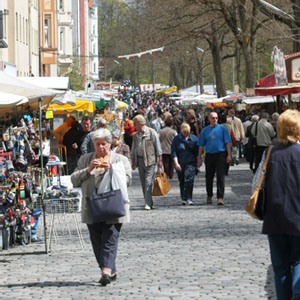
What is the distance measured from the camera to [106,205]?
858 cm

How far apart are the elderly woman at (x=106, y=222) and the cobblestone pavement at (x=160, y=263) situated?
0.70ft

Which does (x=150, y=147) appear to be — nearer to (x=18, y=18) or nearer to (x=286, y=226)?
(x=286, y=226)

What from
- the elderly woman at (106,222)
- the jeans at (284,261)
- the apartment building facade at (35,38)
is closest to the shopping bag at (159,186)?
the elderly woman at (106,222)

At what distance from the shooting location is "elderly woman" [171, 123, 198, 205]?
54.7 ft

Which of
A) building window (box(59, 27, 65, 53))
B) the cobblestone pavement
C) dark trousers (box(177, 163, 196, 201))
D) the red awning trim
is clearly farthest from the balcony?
the cobblestone pavement

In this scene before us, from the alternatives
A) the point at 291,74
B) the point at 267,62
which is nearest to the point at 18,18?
the point at 291,74

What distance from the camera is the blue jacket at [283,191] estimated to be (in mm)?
6656

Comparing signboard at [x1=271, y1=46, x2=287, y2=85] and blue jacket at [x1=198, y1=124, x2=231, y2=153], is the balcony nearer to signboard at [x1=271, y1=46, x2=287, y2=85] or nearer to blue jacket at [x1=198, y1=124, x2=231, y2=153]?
signboard at [x1=271, y1=46, x2=287, y2=85]

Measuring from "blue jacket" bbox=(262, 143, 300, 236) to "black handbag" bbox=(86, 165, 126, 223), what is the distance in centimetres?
212

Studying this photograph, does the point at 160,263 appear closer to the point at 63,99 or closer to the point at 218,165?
the point at 218,165

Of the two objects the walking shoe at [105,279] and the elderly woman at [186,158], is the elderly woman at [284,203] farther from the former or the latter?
the elderly woman at [186,158]

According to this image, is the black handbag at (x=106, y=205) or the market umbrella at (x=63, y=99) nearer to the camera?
the black handbag at (x=106, y=205)

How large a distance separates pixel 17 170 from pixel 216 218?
12.3ft

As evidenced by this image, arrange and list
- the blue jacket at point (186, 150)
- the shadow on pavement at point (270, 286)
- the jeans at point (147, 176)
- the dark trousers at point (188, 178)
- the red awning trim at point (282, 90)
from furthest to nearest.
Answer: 1. the red awning trim at point (282, 90)
2. the blue jacket at point (186, 150)
3. the dark trousers at point (188, 178)
4. the jeans at point (147, 176)
5. the shadow on pavement at point (270, 286)
